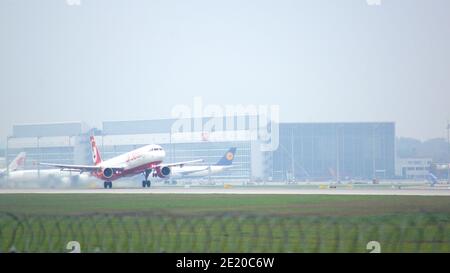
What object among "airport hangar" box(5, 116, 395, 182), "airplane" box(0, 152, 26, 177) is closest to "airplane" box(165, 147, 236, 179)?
"airport hangar" box(5, 116, 395, 182)

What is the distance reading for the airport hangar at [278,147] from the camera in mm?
95188

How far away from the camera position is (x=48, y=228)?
22266mm

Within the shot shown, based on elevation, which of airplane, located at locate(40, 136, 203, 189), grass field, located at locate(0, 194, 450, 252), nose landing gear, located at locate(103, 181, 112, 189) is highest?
airplane, located at locate(40, 136, 203, 189)

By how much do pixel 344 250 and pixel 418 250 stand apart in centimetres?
219

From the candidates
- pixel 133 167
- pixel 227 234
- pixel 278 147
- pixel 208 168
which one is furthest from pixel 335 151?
pixel 227 234

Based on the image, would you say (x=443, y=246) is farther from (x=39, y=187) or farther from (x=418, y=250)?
(x=39, y=187)

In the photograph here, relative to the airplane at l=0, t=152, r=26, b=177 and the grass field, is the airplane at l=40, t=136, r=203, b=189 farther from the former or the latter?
the grass field

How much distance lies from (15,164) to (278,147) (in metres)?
55.4

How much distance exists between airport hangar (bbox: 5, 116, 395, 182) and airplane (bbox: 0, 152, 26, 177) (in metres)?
4.66

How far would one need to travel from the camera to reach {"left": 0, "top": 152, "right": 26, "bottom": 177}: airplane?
70900mm

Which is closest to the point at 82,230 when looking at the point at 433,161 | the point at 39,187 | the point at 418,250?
the point at 418,250

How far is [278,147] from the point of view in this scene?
12200cm

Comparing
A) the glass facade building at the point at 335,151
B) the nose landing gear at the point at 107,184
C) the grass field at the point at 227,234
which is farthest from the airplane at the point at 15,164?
the glass facade building at the point at 335,151
